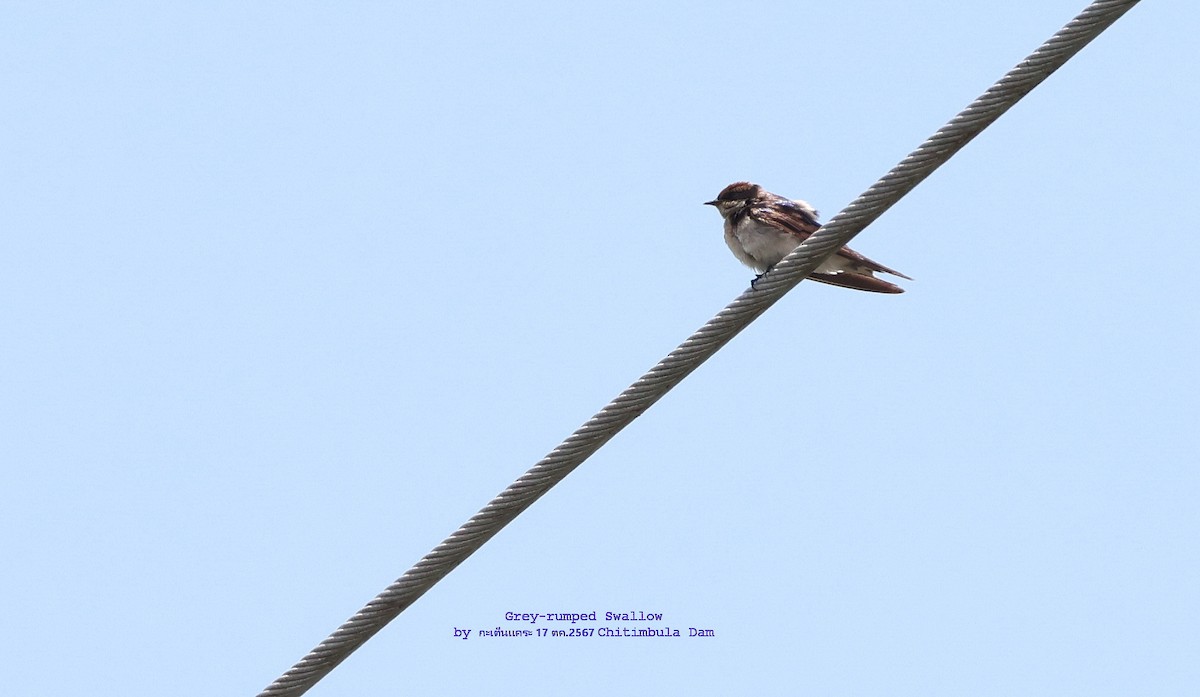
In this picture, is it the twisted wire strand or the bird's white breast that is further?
the bird's white breast

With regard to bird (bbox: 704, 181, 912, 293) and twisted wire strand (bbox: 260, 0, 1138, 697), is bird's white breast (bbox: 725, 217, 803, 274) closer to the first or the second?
bird (bbox: 704, 181, 912, 293)

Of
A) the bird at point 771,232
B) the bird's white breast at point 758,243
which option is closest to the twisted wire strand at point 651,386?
the bird at point 771,232

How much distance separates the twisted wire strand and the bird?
224 cm

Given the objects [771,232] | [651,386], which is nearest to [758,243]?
[771,232]

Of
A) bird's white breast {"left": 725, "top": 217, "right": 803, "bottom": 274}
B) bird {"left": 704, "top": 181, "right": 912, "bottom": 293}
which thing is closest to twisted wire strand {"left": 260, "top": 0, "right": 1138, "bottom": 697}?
bird {"left": 704, "top": 181, "right": 912, "bottom": 293}

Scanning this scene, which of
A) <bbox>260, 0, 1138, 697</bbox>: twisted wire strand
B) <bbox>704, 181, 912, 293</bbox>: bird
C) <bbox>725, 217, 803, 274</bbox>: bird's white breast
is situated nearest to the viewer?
<bbox>260, 0, 1138, 697</bbox>: twisted wire strand

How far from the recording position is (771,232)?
24.5ft

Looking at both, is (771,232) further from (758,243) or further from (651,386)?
(651,386)

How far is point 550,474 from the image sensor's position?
4.61m

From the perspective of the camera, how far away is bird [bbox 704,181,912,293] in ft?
23.0

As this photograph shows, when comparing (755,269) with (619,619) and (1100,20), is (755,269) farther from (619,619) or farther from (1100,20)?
(1100,20)

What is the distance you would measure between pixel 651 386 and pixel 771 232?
2.96 metres

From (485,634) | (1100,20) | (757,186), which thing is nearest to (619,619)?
(485,634)

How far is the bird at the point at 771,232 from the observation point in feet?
23.0
